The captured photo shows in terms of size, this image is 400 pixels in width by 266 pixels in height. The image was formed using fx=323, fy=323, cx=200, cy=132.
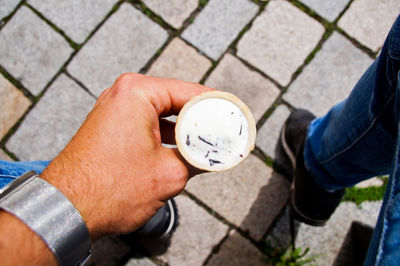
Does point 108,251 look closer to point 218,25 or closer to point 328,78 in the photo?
point 218,25

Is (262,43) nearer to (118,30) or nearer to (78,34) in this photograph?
(118,30)

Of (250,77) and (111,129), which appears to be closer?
(111,129)

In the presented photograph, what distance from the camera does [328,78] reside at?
8.23 feet

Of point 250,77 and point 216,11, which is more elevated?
point 216,11

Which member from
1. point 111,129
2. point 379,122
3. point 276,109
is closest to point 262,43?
point 276,109

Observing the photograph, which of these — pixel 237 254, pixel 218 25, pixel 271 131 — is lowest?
pixel 237 254

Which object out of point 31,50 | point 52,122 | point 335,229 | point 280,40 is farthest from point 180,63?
point 335,229

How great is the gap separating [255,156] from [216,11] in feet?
3.96

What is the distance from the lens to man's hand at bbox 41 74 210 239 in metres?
1.17

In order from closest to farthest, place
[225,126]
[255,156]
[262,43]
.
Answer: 1. [225,126]
2. [255,156]
3. [262,43]

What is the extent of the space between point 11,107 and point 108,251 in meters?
1.33

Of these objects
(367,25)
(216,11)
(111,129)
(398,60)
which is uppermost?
(367,25)

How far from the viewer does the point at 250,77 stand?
253 cm

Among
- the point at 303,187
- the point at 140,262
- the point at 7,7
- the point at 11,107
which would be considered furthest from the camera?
the point at 7,7
